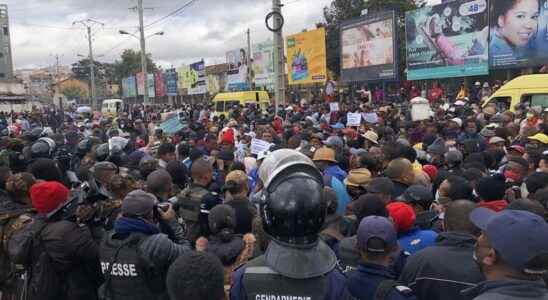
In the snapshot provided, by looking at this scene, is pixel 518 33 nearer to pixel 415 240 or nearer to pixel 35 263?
pixel 415 240

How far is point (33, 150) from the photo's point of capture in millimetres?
7961

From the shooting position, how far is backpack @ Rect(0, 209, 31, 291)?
13.9ft

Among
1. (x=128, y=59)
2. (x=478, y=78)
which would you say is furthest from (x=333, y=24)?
(x=128, y=59)

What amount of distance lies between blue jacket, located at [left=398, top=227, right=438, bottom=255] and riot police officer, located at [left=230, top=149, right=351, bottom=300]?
5.49 feet

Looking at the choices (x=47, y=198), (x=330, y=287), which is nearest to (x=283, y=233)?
(x=330, y=287)

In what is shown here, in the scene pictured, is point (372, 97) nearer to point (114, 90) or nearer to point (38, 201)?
point (38, 201)

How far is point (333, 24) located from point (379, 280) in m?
40.2

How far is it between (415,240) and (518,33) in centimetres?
2039

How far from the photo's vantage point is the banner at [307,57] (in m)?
32.3

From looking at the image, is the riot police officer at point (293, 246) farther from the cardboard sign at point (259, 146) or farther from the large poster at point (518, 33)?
the large poster at point (518, 33)

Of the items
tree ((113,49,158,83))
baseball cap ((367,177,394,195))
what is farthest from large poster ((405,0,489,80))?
tree ((113,49,158,83))

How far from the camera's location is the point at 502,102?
44.3ft

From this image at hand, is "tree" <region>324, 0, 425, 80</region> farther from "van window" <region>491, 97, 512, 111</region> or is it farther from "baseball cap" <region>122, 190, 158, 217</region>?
"baseball cap" <region>122, 190, 158, 217</region>

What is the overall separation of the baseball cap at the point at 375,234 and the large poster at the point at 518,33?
20378 millimetres
